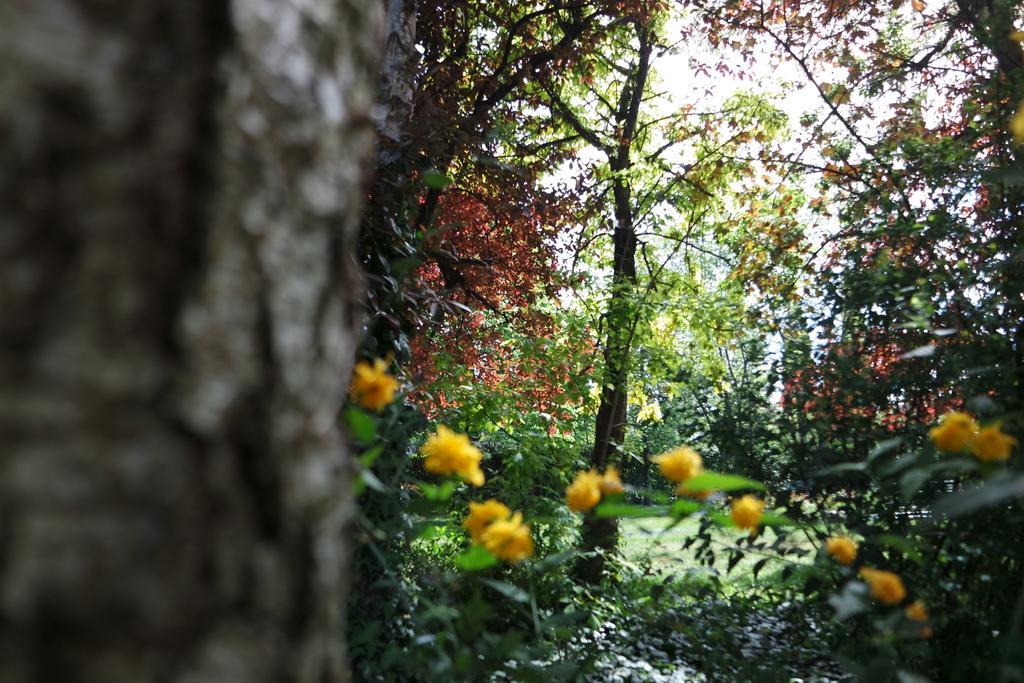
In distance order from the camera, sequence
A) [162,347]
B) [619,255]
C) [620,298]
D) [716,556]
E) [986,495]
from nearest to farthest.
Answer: [162,347] → [986,495] → [716,556] → [620,298] → [619,255]

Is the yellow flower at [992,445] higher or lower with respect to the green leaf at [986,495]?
higher

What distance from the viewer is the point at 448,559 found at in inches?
165

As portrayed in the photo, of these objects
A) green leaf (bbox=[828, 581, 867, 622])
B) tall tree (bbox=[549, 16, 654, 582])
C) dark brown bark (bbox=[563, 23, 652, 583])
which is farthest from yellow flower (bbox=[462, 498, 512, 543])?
tall tree (bbox=[549, 16, 654, 582])

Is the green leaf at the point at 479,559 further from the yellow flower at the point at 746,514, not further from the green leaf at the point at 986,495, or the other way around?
the green leaf at the point at 986,495

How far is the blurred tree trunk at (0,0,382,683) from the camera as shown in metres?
0.37

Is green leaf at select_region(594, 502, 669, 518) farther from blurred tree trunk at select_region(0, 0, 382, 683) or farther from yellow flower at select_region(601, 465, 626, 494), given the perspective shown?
blurred tree trunk at select_region(0, 0, 382, 683)

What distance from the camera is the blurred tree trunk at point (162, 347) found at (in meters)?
0.37

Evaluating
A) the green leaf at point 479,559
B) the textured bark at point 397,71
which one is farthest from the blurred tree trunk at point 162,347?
the textured bark at point 397,71

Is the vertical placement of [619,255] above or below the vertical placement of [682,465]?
above

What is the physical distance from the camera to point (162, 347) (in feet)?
1.34

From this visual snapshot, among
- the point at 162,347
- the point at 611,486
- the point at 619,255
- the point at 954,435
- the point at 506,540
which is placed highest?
the point at 619,255

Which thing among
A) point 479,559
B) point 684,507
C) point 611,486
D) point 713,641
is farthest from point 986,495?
point 713,641

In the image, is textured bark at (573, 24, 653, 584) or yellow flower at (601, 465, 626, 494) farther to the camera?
textured bark at (573, 24, 653, 584)

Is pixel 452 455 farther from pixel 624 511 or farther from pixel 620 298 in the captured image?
pixel 620 298
